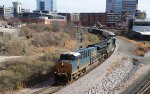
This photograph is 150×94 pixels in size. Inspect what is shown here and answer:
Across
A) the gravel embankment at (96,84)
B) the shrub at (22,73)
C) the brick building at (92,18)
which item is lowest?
the gravel embankment at (96,84)

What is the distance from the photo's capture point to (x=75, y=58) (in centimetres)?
3008

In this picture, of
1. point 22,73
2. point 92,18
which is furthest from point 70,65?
point 92,18

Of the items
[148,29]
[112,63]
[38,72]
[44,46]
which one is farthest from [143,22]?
[38,72]

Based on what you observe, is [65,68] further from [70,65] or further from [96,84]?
[96,84]

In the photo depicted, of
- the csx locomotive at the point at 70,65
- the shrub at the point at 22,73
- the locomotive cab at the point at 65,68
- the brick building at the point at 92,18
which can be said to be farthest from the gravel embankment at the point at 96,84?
the brick building at the point at 92,18

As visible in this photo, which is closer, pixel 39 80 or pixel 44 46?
pixel 39 80

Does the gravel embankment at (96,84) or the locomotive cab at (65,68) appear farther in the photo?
the locomotive cab at (65,68)

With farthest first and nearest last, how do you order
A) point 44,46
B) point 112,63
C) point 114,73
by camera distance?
point 44,46 < point 112,63 < point 114,73

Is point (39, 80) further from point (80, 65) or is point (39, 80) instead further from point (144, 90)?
point (144, 90)

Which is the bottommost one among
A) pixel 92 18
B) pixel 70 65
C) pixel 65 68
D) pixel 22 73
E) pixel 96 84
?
pixel 96 84

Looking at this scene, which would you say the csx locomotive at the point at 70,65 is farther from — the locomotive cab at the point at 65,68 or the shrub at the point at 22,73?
the shrub at the point at 22,73

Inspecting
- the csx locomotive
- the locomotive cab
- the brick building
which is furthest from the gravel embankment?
the brick building

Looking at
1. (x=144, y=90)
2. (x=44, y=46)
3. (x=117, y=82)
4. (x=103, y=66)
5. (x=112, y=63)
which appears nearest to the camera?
(x=144, y=90)

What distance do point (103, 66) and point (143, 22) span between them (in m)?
78.6
